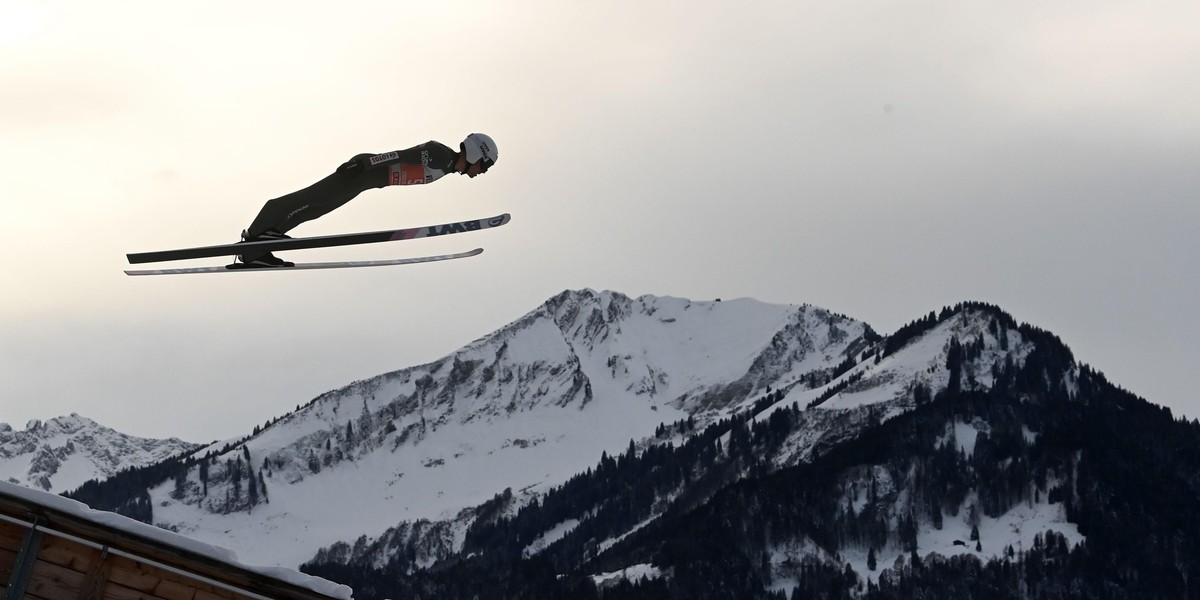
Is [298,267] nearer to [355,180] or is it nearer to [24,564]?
[355,180]

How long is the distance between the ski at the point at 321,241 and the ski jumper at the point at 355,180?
0.69 ft

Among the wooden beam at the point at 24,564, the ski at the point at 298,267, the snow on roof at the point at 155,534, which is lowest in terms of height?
the wooden beam at the point at 24,564

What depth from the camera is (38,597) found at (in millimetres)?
12641

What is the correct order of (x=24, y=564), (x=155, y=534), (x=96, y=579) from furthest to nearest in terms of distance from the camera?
(x=96, y=579) → (x=24, y=564) → (x=155, y=534)

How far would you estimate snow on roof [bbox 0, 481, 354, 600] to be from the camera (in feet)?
40.5

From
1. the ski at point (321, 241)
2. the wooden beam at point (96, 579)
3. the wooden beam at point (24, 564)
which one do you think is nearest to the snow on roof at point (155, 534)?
the wooden beam at point (24, 564)

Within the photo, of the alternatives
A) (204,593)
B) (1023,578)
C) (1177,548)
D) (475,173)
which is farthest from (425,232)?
(1177,548)

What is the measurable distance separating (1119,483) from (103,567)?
199m

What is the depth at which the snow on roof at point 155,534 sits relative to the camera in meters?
12.4

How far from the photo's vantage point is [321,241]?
1909 centimetres

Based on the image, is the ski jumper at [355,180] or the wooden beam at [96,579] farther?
the ski jumper at [355,180]

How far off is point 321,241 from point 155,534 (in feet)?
23.3

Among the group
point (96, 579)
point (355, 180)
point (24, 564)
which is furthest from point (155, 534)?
point (355, 180)

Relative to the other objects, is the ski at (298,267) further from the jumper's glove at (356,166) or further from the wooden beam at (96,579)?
the wooden beam at (96,579)
